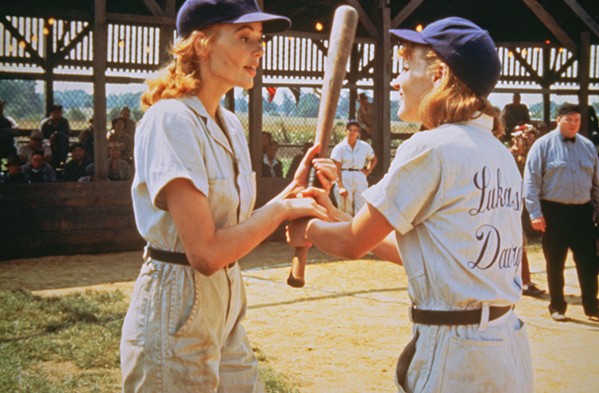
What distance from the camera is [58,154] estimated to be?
12.7 meters

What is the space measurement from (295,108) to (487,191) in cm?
1692

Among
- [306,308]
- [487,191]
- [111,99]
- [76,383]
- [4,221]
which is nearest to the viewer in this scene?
[487,191]

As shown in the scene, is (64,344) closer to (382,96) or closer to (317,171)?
(317,171)

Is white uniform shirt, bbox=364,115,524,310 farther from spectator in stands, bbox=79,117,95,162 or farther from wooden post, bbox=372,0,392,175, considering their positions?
wooden post, bbox=372,0,392,175

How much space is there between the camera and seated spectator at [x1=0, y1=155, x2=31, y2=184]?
10836mm

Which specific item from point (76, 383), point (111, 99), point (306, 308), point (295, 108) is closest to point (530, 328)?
point (306, 308)

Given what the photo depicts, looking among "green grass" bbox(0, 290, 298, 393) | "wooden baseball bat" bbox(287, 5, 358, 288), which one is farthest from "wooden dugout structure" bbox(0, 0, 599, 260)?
"wooden baseball bat" bbox(287, 5, 358, 288)

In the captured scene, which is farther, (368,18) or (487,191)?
(368,18)

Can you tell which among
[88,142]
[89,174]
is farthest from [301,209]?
[88,142]

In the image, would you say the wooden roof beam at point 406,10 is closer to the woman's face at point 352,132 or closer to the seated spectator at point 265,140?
the woman's face at point 352,132

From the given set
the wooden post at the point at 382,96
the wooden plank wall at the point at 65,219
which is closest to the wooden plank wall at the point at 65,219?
the wooden plank wall at the point at 65,219

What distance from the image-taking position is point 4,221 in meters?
10.5

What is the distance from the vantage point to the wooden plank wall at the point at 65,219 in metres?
10.6

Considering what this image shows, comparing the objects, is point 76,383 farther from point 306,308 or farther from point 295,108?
point 295,108
